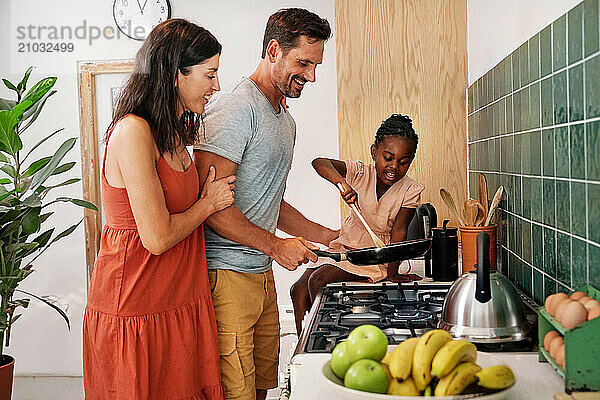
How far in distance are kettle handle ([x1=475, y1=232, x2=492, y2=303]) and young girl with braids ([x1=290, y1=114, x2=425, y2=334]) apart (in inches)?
40.1

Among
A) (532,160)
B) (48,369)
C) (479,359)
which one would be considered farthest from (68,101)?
(479,359)

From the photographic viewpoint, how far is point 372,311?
186 cm

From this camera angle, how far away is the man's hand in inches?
81.3

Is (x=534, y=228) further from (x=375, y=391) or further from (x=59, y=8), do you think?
(x=59, y=8)

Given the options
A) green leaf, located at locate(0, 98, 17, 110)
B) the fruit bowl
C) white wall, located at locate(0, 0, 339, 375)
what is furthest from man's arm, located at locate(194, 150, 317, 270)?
white wall, located at locate(0, 0, 339, 375)

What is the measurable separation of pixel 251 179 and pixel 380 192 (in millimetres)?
767

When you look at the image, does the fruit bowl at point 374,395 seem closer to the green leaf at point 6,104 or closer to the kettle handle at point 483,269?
the kettle handle at point 483,269

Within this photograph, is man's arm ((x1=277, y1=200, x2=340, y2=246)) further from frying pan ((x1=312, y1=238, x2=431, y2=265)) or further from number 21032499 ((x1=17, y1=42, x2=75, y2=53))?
number 21032499 ((x1=17, y1=42, x2=75, y2=53))

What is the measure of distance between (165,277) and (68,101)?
2.54 m

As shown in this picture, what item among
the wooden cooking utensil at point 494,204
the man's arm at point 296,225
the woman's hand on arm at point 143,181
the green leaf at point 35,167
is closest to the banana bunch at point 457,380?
the woman's hand on arm at point 143,181

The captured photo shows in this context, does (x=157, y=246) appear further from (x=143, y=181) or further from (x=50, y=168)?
(x=50, y=168)

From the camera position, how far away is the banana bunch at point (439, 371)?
3.41 ft

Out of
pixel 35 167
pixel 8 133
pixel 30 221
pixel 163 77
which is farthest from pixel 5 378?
pixel 163 77

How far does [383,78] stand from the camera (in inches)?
128
